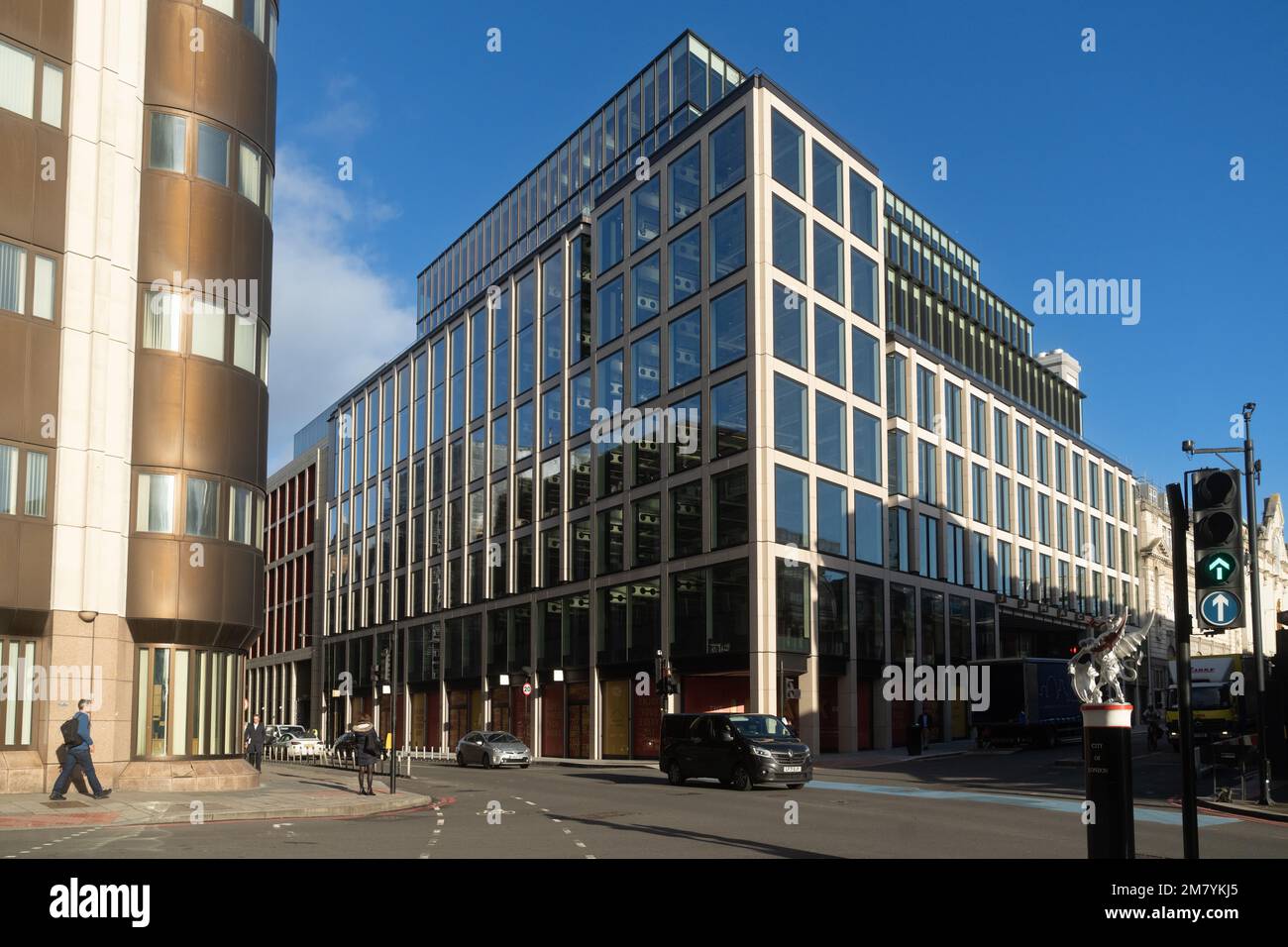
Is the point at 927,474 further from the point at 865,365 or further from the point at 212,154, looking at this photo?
the point at 212,154

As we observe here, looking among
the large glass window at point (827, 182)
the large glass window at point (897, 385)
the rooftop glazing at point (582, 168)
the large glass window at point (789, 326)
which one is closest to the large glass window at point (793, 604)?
the large glass window at point (789, 326)

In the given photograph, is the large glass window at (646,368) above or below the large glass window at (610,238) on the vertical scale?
below

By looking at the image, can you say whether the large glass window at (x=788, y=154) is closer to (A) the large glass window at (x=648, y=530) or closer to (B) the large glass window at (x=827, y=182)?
(B) the large glass window at (x=827, y=182)

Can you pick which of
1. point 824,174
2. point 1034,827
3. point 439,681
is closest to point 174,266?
point 1034,827

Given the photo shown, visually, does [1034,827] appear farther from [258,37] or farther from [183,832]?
[258,37]

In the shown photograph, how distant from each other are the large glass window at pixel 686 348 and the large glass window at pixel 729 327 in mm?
1215

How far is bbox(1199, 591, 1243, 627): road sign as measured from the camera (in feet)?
28.5

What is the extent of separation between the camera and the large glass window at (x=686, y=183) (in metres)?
54.2

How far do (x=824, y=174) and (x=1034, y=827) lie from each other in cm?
3939

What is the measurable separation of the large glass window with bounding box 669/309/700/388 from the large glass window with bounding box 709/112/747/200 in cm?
535

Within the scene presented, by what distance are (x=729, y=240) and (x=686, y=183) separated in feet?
15.9

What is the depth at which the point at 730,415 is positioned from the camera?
1982 inches

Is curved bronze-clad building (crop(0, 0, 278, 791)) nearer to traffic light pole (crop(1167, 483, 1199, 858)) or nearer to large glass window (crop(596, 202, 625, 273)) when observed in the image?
traffic light pole (crop(1167, 483, 1199, 858))

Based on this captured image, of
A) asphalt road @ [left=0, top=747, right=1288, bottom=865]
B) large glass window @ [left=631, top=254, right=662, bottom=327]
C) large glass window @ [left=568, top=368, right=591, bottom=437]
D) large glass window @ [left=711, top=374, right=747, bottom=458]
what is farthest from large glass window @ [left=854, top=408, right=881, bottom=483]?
asphalt road @ [left=0, top=747, right=1288, bottom=865]
